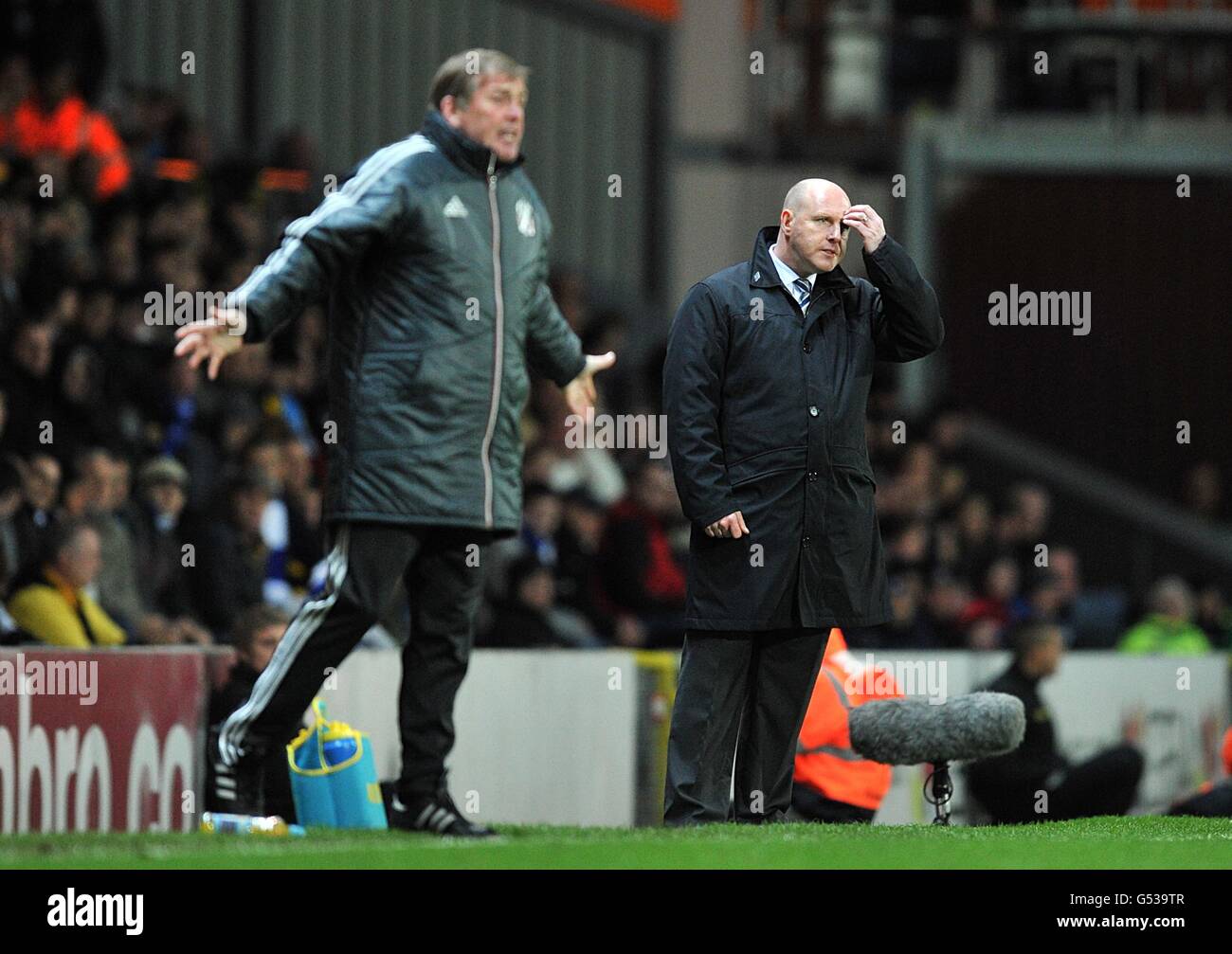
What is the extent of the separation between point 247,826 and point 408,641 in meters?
0.68

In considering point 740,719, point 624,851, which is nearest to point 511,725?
point 740,719

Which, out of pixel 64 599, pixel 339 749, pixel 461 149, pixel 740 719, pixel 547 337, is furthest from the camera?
pixel 64 599

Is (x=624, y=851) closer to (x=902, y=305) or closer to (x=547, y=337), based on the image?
(x=547, y=337)

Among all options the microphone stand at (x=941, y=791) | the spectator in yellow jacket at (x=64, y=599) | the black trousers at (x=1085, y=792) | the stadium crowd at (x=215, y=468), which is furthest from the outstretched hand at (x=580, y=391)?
the black trousers at (x=1085, y=792)

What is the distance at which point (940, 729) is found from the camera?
7.33 m

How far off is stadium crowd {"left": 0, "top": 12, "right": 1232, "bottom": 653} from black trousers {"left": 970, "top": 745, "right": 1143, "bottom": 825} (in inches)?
103

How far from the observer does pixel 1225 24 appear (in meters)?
19.8

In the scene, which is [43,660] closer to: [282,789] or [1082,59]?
[282,789]

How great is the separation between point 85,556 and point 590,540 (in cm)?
454

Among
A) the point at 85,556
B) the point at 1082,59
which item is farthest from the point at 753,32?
the point at 85,556

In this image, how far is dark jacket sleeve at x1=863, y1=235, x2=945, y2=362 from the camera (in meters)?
7.16

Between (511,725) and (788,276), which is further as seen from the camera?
(511,725)

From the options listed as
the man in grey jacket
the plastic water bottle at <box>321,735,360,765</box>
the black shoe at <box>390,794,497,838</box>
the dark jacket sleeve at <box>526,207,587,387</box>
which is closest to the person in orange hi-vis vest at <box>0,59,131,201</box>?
the plastic water bottle at <box>321,735,360,765</box>

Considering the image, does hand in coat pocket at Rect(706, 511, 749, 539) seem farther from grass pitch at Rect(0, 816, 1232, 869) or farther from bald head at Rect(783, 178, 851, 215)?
grass pitch at Rect(0, 816, 1232, 869)
